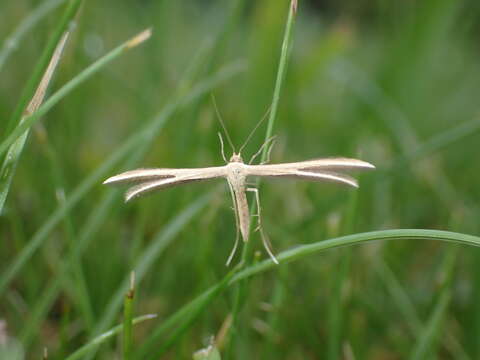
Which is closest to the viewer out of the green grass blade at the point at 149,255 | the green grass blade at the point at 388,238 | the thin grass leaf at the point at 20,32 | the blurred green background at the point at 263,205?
the green grass blade at the point at 388,238

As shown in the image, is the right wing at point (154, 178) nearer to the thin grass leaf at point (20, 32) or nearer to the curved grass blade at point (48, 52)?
the curved grass blade at point (48, 52)

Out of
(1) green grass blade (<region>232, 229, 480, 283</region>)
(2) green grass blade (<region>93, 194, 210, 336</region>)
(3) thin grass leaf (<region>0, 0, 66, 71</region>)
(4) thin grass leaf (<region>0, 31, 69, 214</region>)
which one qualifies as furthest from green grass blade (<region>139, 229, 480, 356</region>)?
(3) thin grass leaf (<region>0, 0, 66, 71</region>)

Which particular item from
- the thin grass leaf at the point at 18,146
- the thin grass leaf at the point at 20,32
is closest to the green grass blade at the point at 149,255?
the thin grass leaf at the point at 18,146

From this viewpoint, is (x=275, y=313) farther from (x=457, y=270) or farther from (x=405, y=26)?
(x=405, y=26)

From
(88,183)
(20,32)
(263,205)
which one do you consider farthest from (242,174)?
(263,205)

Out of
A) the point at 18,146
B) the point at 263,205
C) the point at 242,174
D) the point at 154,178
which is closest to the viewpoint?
the point at 18,146

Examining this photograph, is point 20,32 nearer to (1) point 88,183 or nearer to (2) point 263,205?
(1) point 88,183
